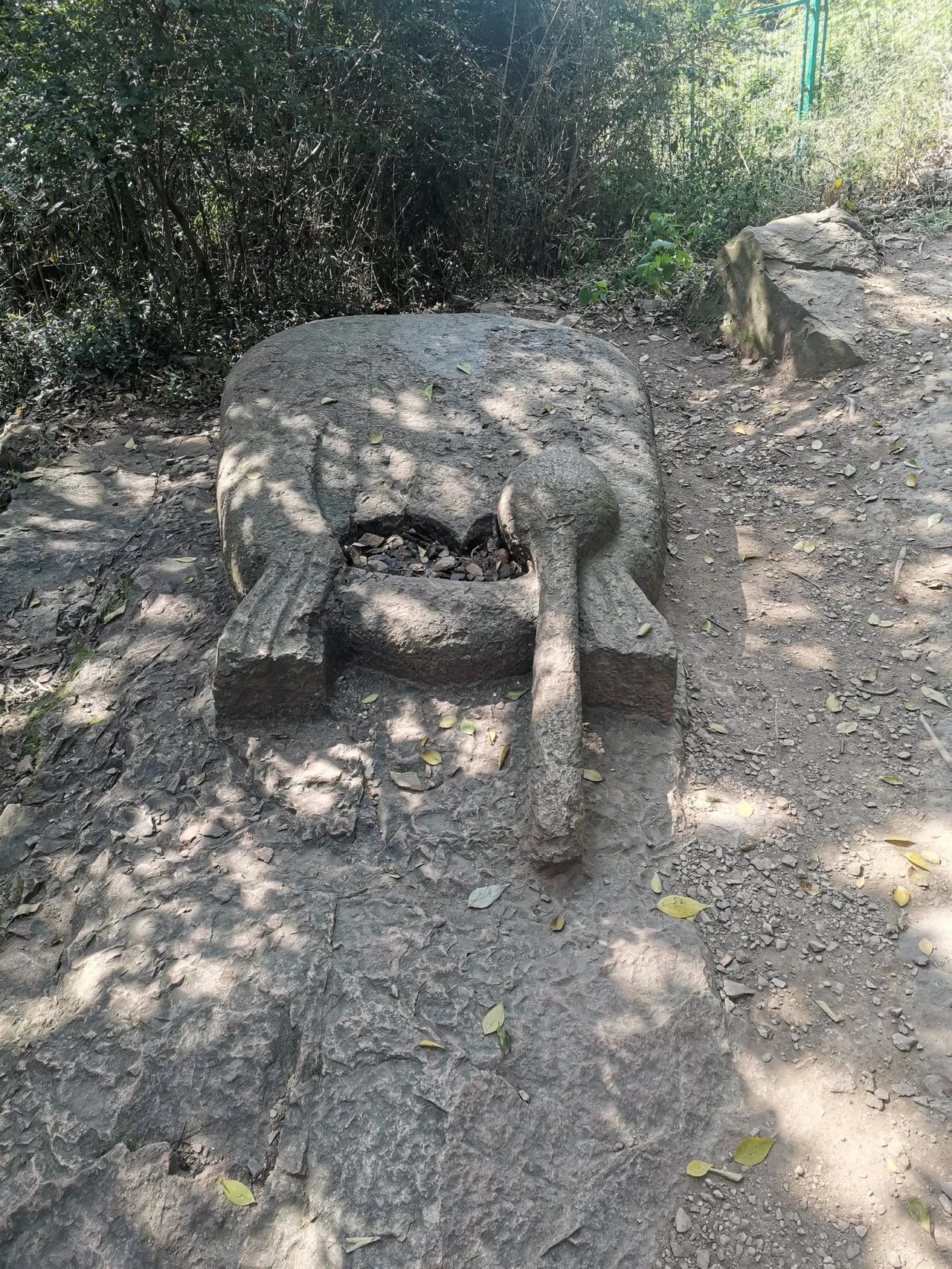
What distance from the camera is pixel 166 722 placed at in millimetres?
3393

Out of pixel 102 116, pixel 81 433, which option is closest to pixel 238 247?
pixel 102 116

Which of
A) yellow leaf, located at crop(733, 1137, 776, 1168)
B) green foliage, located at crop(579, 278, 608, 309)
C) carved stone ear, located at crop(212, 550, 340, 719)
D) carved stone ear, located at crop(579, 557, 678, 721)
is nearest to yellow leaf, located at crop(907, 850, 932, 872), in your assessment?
carved stone ear, located at crop(579, 557, 678, 721)

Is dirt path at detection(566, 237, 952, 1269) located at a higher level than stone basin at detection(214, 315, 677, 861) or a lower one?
lower

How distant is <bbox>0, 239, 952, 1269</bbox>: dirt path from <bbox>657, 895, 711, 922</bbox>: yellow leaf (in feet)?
0.12

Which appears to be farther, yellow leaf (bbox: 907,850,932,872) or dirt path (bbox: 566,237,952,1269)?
yellow leaf (bbox: 907,850,932,872)

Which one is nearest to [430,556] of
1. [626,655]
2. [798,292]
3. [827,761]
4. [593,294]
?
[626,655]

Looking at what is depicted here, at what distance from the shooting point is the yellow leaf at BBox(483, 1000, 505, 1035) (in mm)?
2420

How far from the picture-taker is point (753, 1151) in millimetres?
2203

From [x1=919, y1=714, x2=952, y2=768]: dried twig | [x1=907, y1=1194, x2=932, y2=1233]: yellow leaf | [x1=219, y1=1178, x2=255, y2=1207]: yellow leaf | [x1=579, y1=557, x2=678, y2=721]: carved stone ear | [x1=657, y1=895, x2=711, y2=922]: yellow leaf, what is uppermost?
[x1=579, y1=557, x2=678, y2=721]: carved stone ear

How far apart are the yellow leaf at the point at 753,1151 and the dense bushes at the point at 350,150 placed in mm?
5265

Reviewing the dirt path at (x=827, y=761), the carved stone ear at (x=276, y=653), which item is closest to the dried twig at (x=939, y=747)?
the dirt path at (x=827, y=761)

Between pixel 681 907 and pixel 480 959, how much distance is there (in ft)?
1.94

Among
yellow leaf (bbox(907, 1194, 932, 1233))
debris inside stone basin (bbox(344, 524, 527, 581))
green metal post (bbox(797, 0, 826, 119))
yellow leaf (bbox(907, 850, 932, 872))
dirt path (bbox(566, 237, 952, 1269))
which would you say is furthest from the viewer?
green metal post (bbox(797, 0, 826, 119))

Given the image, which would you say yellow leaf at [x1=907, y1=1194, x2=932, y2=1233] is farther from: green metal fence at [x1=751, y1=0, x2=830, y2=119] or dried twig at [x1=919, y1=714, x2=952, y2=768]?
green metal fence at [x1=751, y1=0, x2=830, y2=119]
